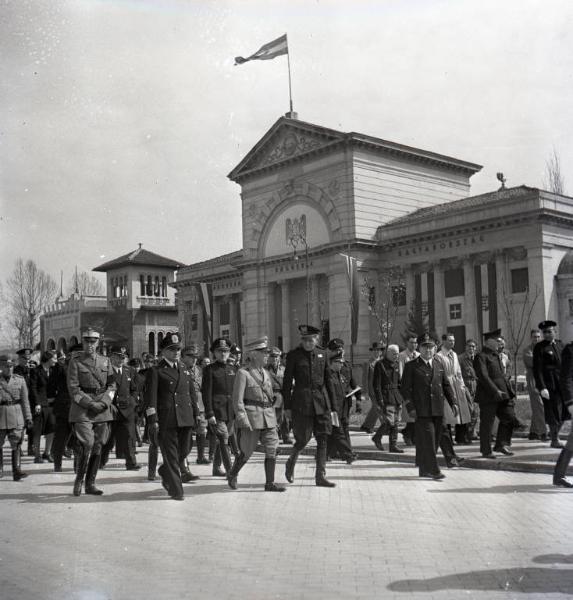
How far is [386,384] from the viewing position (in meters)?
15.0

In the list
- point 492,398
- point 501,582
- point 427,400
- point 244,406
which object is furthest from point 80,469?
point 501,582

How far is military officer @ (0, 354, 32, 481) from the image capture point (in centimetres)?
1284

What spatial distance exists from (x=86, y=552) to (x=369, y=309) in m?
41.1

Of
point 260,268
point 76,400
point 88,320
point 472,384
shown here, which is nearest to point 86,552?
point 76,400

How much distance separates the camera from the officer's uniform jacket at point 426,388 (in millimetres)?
11758

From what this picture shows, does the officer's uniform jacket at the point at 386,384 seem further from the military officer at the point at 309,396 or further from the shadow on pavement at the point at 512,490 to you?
the shadow on pavement at the point at 512,490

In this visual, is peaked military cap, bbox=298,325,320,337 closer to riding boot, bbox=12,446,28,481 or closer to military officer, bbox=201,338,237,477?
military officer, bbox=201,338,237,477

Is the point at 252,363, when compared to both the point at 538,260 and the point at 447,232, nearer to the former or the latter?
Answer: the point at 538,260

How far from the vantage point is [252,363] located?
36.4 ft

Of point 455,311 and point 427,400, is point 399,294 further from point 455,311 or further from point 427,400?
point 427,400

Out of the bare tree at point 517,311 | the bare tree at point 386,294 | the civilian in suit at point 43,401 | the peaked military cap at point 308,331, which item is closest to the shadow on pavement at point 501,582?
the peaked military cap at point 308,331

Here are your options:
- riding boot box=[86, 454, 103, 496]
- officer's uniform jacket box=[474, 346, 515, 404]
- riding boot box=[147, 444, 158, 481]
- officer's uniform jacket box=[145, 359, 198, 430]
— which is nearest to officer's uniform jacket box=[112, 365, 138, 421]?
riding boot box=[147, 444, 158, 481]

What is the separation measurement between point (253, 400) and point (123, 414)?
4.53 meters

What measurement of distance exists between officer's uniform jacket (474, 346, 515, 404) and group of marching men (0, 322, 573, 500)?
2 centimetres
